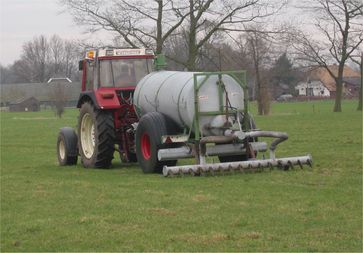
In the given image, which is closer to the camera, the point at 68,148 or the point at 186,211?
the point at 186,211

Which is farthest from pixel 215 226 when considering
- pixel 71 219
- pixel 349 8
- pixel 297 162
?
pixel 349 8

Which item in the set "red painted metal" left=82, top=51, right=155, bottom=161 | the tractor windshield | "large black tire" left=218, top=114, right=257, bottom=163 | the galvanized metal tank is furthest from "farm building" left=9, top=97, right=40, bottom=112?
the galvanized metal tank

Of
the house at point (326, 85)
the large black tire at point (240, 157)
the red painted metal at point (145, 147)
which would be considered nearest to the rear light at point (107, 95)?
the red painted metal at point (145, 147)

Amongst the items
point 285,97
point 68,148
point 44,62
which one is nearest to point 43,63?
point 44,62

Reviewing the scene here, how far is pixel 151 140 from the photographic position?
1326 cm

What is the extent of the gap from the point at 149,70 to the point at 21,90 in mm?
103251

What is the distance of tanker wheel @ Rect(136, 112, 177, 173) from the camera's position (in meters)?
13.2

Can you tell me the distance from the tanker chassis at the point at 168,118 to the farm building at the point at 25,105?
9976 cm

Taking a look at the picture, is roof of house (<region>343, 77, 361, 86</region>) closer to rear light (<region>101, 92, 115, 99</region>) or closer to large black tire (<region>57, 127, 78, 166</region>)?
large black tire (<region>57, 127, 78, 166</region>)

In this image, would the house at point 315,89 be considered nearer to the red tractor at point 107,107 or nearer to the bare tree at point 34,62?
the bare tree at point 34,62

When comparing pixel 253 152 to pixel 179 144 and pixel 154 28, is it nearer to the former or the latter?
pixel 179 144

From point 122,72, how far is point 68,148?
2.38 meters

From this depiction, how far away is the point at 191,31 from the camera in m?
40.7

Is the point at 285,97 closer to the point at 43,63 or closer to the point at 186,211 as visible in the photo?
the point at 43,63
